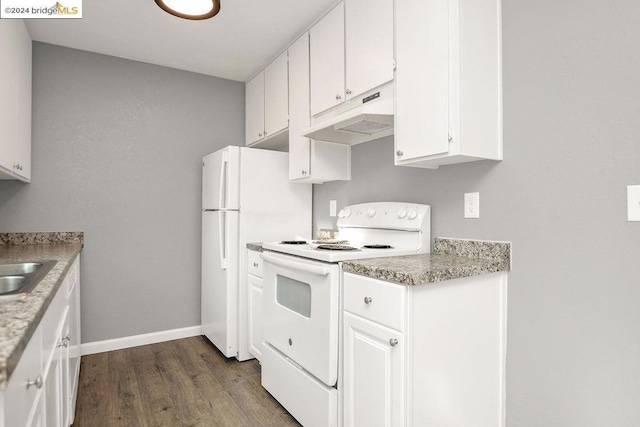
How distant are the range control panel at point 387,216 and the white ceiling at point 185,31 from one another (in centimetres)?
128

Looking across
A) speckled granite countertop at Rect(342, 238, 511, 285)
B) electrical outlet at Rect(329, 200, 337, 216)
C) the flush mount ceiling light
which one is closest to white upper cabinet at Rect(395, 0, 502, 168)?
speckled granite countertop at Rect(342, 238, 511, 285)

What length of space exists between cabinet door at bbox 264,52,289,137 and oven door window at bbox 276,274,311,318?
1288mm

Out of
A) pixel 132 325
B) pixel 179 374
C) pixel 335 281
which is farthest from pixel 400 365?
pixel 132 325

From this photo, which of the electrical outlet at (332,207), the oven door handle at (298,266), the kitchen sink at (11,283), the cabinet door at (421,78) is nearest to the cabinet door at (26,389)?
the kitchen sink at (11,283)

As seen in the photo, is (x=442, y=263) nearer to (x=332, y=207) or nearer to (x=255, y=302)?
(x=332, y=207)

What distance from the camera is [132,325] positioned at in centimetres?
307

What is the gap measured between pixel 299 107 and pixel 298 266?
1.28m

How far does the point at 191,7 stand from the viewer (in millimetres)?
1999

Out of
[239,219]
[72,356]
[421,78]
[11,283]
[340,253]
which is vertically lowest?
[72,356]

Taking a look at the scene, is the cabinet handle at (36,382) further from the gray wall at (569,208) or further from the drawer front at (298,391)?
the gray wall at (569,208)

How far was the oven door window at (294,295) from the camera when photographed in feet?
6.10

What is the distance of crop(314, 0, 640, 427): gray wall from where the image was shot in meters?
1.32

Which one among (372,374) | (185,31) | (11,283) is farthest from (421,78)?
(11,283)

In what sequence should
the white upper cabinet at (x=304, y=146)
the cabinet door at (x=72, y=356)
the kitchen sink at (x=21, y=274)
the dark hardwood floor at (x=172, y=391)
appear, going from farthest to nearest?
the white upper cabinet at (x=304, y=146) < the dark hardwood floor at (x=172, y=391) < the cabinet door at (x=72, y=356) < the kitchen sink at (x=21, y=274)
